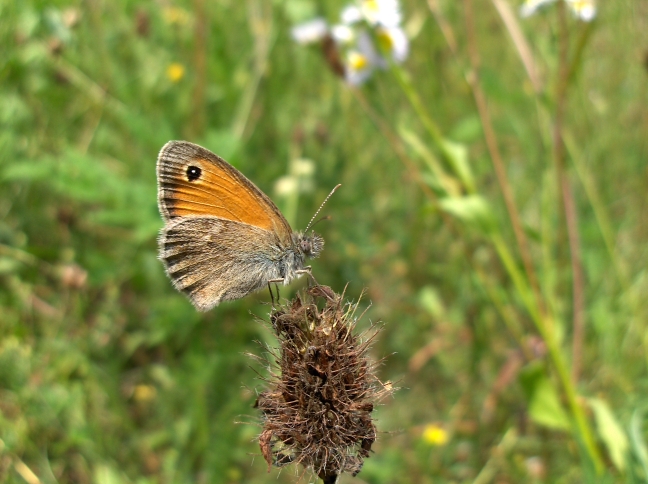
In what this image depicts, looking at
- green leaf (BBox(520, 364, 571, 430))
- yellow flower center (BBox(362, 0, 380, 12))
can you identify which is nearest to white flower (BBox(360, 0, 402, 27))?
yellow flower center (BBox(362, 0, 380, 12))

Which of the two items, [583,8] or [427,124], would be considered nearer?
[427,124]

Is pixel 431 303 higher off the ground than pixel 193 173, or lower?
higher

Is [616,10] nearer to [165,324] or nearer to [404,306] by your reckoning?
[404,306]

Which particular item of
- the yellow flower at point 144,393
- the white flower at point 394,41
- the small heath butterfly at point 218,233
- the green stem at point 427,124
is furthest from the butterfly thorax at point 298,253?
the white flower at point 394,41

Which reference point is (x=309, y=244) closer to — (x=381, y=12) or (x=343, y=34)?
(x=381, y=12)

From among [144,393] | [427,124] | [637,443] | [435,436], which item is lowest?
[144,393]

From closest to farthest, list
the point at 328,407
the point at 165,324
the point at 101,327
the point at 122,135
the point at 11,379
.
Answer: the point at 328,407 → the point at 11,379 → the point at 165,324 → the point at 101,327 → the point at 122,135

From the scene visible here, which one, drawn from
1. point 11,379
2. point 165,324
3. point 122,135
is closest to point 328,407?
point 165,324

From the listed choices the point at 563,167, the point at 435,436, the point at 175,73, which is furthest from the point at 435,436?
the point at 175,73
